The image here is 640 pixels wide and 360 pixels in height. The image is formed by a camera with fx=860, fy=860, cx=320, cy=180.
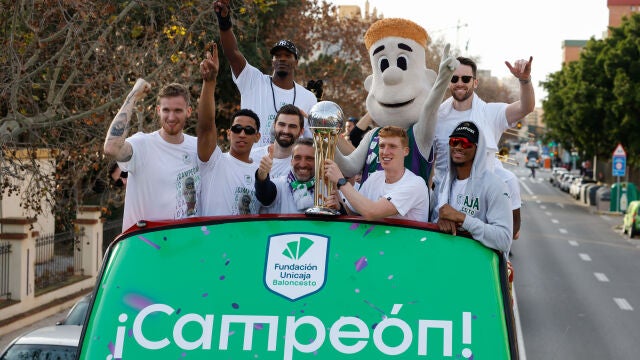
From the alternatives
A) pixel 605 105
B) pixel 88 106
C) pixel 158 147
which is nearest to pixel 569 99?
pixel 605 105

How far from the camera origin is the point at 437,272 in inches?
Answer: 140

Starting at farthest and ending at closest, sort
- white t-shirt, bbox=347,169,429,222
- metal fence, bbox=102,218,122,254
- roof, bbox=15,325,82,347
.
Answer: metal fence, bbox=102,218,122,254, roof, bbox=15,325,82,347, white t-shirt, bbox=347,169,429,222

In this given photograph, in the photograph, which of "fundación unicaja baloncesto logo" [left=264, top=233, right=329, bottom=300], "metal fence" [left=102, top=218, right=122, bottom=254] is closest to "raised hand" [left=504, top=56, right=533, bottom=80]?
"fundación unicaja baloncesto logo" [left=264, top=233, right=329, bottom=300]

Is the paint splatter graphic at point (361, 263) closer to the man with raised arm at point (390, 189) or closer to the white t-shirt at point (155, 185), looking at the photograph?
the man with raised arm at point (390, 189)

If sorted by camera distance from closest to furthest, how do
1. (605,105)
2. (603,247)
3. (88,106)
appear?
(88,106), (603,247), (605,105)

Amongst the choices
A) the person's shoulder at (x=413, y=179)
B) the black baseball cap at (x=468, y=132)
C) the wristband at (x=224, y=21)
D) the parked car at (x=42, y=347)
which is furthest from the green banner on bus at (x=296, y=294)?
the parked car at (x=42, y=347)

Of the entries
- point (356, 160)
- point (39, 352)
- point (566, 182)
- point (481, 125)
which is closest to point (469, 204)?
point (356, 160)

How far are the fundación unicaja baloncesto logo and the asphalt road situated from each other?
11104 mm

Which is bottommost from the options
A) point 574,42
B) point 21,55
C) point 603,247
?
point 603,247

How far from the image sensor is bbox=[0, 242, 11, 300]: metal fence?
15.3 meters

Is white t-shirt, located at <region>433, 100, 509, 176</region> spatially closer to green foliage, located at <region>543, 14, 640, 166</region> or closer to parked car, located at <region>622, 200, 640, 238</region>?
parked car, located at <region>622, 200, 640, 238</region>

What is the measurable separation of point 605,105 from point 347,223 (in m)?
44.9

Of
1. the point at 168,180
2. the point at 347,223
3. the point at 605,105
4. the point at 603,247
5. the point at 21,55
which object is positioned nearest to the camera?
the point at 347,223

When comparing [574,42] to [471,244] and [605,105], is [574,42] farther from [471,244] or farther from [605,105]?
[471,244]
